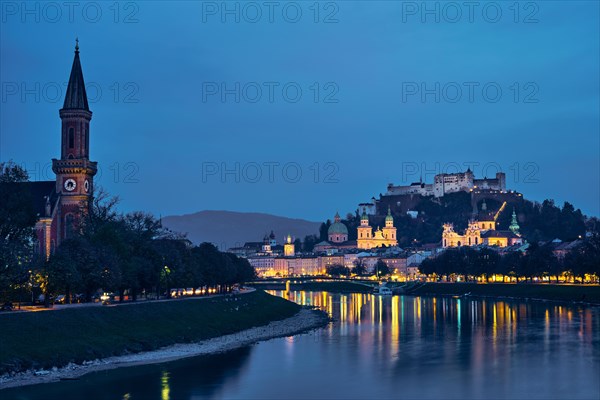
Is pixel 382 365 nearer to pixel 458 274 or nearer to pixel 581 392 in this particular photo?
pixel 581 392

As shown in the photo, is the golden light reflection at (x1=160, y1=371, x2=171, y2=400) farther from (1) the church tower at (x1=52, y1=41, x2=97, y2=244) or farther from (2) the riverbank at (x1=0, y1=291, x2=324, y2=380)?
(1) the church tower at (x1=52, y1=41, x2=97, y2=244)

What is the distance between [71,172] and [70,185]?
1.21 metres

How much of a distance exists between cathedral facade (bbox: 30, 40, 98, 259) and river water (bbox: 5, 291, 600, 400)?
26070 mm

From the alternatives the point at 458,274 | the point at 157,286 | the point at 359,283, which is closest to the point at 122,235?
the point at 157,286

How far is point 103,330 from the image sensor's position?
54594mm

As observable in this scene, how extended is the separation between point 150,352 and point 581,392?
972 inches

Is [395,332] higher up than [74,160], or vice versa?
[74,160]

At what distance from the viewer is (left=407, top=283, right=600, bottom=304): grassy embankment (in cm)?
10912

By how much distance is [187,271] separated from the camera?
85375 millimetres

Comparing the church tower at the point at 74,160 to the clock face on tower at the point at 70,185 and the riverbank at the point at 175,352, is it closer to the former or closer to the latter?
the clock face on tower at the point at 70,185

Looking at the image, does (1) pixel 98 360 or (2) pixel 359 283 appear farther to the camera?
(2) pixel 359 283

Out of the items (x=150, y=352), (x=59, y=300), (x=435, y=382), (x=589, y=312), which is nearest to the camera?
(x=435, y=382)

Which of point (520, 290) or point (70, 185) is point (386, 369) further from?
point (520, 290)

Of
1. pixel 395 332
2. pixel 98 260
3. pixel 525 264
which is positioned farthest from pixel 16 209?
pixel 525 264
